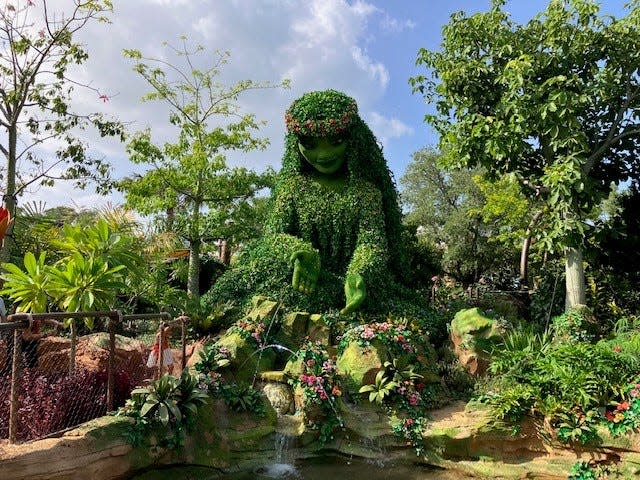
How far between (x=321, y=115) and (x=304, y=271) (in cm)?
240

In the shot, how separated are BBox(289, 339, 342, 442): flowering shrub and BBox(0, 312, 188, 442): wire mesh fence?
1428 millimetres

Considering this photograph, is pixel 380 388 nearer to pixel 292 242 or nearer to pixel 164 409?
pixel 164 409

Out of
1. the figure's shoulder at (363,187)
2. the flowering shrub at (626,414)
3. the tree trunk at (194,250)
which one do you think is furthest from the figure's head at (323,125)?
the flowering shrub at (626,414)

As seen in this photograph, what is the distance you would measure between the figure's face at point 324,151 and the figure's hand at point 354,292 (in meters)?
1.90

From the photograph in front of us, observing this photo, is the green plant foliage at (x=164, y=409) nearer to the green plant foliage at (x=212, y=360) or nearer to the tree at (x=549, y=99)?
the green plant foliage at (x=212, y=360)

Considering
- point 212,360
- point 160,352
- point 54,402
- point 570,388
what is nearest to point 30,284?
point 54,402

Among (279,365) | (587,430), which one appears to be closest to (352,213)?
A: (279,365)

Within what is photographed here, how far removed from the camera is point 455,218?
1959 cm

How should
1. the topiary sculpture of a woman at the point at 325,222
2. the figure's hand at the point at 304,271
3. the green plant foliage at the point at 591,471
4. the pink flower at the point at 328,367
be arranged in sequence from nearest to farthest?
the green plant foliage at the point at 591,471, the pink flower at the point at 328,367, the figure's hand at the point at 304,271, the topiary sculpture of a woman at the point at 325,222

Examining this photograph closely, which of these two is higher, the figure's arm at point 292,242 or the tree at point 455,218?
the tree at point 455,218

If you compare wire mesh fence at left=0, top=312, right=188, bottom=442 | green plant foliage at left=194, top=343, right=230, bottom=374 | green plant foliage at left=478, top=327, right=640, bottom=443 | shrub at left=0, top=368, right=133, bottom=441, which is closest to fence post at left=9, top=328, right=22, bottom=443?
wire mesh fence at left=0, top=312, right=188, bottom=442

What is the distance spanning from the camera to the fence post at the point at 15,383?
11.7ft

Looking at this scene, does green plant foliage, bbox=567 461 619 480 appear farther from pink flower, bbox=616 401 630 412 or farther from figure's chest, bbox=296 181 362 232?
figure's chest, bbox=296 181 362 232

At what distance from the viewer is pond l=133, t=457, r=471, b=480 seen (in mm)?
5055
